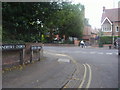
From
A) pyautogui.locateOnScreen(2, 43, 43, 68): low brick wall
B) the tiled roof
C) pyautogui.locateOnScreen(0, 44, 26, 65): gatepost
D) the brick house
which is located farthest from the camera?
the tiled roof

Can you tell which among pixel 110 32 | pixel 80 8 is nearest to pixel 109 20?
pixel 110 32

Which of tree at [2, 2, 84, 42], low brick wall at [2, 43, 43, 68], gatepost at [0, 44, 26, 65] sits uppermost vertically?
tree at [2, 2, 84, 42]

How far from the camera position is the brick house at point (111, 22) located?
51031 millimetres

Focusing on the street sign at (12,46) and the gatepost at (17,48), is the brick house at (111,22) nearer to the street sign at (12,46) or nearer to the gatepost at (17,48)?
the gatepost at (17,48)

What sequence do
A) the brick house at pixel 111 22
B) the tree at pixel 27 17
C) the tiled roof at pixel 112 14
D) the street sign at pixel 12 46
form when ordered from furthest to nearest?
1. the tiled roof at pixel 112 14
2. the brick house at pixel 111 22
3. the tree at pixel 27 17
4. the street sign at pixel 12 46

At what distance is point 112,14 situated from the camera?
5384 centimetres

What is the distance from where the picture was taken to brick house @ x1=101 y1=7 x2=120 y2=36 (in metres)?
51.0

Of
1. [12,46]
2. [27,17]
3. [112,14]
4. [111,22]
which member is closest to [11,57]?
[12,46]

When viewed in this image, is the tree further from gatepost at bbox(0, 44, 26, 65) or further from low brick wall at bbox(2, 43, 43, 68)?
low brick wall at bbox(2, 43, 43, 68)

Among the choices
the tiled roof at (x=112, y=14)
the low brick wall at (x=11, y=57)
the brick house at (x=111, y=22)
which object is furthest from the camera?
the tiled roof at (x=112, y=14)

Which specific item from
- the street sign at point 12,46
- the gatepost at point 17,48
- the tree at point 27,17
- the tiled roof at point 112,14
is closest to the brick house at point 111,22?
the tiled roof at point 112,14

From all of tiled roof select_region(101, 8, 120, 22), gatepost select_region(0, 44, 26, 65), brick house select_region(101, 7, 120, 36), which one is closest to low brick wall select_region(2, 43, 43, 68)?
gatepost select_region(0, 44, 26, 65)

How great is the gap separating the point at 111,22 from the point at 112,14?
10.7ft

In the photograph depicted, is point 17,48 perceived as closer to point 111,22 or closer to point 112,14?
point 111,22
